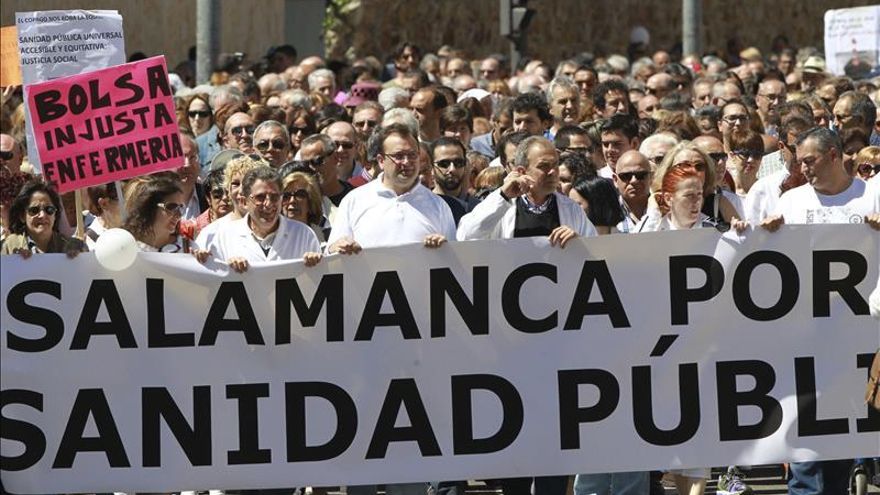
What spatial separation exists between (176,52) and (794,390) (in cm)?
1596

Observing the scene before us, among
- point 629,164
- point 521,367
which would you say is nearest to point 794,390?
point 521,367

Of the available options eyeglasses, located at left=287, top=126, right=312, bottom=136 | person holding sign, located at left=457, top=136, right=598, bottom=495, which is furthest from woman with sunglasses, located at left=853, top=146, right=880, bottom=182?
eyeglasses, located at left=287, top=126, right=312, bottom=136

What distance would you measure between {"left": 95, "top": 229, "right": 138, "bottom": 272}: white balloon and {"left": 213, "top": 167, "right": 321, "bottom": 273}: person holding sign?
60cm

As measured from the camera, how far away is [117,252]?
8906 millimetres

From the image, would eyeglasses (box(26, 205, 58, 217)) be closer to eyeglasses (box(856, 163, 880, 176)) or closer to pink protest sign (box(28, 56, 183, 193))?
pink protest sign (box(28, 56, 183, 193))

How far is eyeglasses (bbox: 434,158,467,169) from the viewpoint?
11188 millimetres

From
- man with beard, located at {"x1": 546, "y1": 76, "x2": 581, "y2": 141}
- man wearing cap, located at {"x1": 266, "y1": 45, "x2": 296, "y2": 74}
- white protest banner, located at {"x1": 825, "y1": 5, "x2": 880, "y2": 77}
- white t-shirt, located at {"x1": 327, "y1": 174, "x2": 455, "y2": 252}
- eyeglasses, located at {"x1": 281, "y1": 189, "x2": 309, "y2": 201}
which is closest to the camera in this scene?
white t-shirt, located at {"x1": 327, "y1": 174, "x2": 455, "y2": 252}

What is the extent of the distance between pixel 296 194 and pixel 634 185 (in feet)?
5.02

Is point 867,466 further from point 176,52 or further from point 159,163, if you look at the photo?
point 176,52

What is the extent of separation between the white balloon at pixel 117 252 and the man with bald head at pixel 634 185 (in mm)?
2576

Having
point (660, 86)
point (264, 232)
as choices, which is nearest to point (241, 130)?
point (264, 232)

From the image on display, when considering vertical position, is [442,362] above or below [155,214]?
below

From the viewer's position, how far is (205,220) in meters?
11.0

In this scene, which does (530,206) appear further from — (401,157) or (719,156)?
(719,156)
